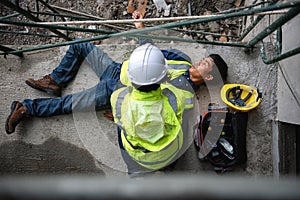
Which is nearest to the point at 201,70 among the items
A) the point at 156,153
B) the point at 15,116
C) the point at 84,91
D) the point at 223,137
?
the point at 223,137

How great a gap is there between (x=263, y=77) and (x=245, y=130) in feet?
1.91

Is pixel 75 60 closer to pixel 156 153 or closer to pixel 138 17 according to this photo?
pixel 138 17

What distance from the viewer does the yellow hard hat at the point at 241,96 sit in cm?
312

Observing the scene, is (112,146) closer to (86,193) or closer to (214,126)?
(214,126)

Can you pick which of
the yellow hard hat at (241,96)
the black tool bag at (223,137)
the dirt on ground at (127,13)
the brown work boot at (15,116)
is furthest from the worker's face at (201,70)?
the brown work boot at (15,116)

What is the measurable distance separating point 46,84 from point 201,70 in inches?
68.5

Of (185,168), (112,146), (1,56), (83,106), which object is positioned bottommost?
(185,168)

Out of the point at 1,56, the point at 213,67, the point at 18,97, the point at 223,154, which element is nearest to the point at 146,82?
the point at 213,67

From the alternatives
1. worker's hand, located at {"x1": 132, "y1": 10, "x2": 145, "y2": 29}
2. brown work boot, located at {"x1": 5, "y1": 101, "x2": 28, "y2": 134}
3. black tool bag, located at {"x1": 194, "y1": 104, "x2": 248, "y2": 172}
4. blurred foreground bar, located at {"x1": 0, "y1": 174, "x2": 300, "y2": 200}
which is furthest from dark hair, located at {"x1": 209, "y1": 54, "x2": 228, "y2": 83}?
blurred foreground bar, located at {"x1": 0, "y1": 174, "x2": 300, "y2": 200}

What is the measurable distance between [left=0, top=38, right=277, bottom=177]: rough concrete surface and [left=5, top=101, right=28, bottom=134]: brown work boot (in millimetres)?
128

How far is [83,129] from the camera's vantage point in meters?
3.58

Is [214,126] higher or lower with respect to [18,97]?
lower

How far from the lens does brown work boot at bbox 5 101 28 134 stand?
137 inches

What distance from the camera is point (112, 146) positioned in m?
3.53
